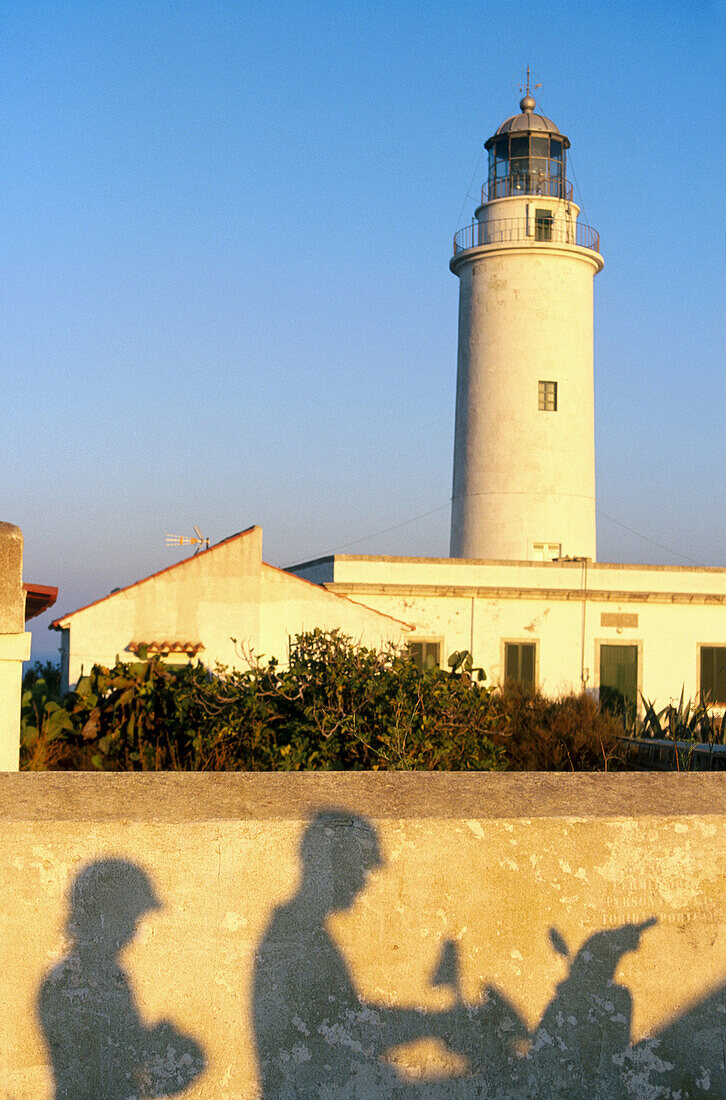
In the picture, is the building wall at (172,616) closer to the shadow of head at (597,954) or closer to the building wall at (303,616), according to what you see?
the building wall at (303,616)

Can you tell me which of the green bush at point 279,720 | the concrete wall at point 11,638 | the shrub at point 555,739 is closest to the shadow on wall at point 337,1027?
the concrete wall at point 11,638

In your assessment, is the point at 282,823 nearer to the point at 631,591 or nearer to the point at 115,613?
the point at 115,613

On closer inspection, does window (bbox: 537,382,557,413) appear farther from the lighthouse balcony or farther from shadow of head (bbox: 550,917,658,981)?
shadow of head (bbox: 550,917,658,981)

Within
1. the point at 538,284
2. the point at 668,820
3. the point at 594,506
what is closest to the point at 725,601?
the point at 594,506

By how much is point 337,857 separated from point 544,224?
25907 millimetres

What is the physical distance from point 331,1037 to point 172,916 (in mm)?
503

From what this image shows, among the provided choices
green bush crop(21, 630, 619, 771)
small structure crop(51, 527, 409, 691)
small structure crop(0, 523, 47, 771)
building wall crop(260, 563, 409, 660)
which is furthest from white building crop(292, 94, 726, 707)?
small structure crop(0, 523, 47, 771)

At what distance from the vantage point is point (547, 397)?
25422 millimetres

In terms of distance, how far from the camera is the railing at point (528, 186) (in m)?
27.1

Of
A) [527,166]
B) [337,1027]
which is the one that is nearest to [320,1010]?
[337,1027]

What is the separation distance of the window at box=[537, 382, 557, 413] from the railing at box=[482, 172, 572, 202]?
16.9 ft

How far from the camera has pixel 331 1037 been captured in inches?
107

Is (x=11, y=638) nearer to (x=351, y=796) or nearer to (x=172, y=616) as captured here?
(x=351, y=796)

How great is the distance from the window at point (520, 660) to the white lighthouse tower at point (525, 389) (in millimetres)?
4327
